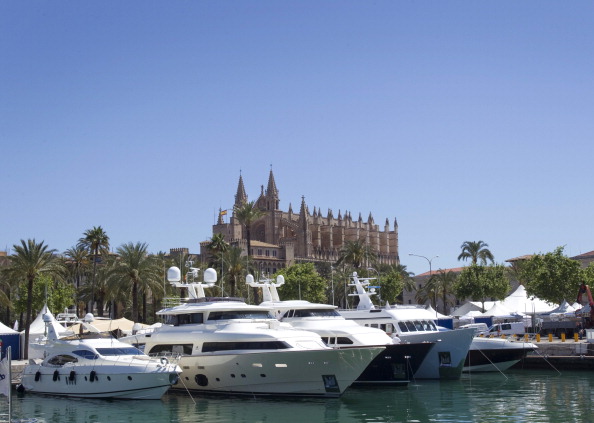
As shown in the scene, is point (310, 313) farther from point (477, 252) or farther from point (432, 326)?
point (477, 252)

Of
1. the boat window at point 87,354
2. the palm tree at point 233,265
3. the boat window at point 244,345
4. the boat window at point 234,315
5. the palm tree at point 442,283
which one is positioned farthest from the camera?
the palm tree at point 442,283

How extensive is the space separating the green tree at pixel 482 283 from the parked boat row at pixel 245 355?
39945 millimetres

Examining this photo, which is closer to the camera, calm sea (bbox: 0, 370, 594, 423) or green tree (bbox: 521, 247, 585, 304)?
calm sea (bbox: 0, 370, 594, 423)

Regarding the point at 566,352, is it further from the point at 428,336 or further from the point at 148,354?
the point at 148,354

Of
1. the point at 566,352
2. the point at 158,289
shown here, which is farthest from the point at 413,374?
the point at 158,289

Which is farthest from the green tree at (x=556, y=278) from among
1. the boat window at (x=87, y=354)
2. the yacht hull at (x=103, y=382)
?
the boat window at (x=87, y=354)

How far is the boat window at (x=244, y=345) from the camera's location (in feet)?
95.3

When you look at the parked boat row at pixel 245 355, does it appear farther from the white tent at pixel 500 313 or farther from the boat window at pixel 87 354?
the white tent at pixel 500 313

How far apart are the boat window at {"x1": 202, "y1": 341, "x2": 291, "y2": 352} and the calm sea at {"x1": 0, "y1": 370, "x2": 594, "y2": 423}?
204cm

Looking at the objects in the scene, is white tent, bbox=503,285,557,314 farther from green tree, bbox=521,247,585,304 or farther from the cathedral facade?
the cathedral facade

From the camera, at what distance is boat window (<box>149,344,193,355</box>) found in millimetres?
31500

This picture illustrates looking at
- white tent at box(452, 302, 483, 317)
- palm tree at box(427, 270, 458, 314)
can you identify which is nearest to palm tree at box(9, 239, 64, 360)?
white tent at box(452, 302, 483, 317)

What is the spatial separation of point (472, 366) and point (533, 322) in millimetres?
17151

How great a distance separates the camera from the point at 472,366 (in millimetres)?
39094
